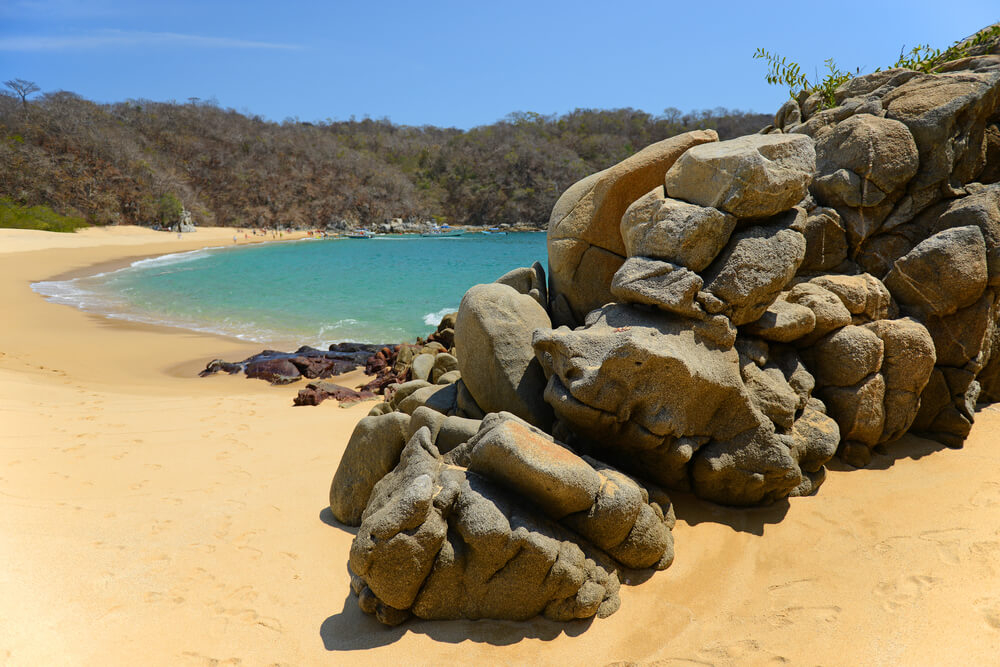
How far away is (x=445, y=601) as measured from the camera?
3.16 metres

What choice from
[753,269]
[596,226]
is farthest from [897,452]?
[596,226]

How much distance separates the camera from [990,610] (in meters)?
3.15

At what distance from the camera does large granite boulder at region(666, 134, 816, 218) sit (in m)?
4.01

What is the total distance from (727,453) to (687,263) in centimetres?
132

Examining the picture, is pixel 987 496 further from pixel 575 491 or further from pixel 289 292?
pixel 289 292

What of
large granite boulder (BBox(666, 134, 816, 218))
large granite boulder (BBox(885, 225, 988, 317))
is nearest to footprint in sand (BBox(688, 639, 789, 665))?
large granite boulder (BBox(666, 134, 816, 218))

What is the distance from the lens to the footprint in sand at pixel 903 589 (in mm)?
3279

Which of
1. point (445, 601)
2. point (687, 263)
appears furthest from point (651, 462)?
point (445, 601)

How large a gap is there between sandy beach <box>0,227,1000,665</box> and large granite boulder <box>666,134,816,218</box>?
2.11 metres

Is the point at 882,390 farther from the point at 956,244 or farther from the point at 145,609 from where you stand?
the point at 145,609

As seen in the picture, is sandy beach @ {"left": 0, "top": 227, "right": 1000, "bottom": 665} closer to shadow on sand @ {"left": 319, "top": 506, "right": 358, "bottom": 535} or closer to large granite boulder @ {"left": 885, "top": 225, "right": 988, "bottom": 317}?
shadow on sand @ {"left": 319, "top": 506, "right": 358, "bottom": 535}

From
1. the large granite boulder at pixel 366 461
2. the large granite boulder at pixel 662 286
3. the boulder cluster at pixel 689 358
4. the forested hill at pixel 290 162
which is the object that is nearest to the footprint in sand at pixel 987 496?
the boulder cluster at pixel 689 358

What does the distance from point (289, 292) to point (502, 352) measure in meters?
18.9

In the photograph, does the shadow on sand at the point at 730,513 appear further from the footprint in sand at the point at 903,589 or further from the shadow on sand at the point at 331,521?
the shadow on sand at the point at 331,521
